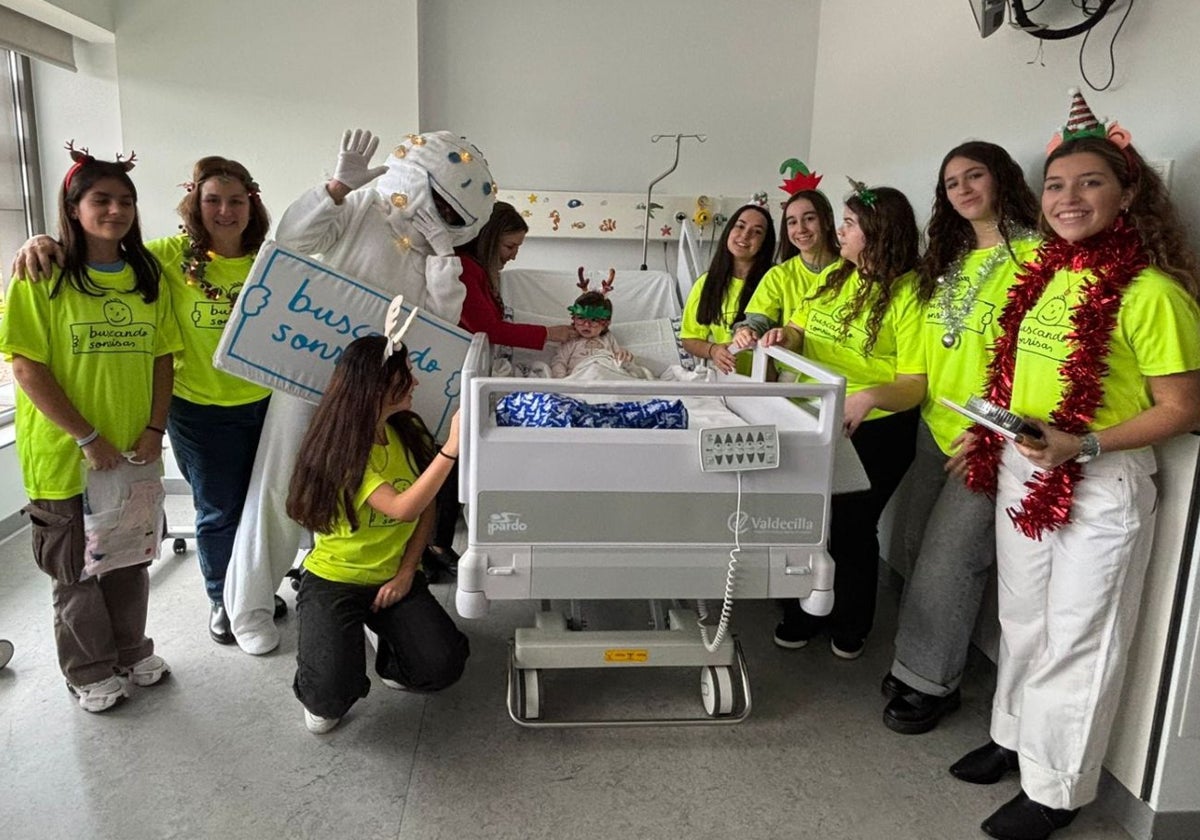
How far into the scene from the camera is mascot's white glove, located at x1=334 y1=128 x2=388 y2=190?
7.78 feet

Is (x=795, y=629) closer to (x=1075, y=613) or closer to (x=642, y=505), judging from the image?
(x=1075, y=613)

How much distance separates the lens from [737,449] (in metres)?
1.84

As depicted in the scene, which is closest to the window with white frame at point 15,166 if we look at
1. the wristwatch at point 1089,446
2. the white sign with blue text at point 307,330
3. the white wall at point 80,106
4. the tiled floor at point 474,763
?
the white wall at point 80,106

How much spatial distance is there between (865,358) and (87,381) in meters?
2.06

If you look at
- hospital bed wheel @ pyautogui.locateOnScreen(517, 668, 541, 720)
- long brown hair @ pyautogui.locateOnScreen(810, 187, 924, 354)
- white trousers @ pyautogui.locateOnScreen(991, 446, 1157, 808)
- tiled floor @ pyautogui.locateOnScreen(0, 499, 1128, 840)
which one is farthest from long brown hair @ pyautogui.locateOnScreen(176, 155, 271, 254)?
white trousers @ pyautogui.locateOnScreen(991, 446, 1157, 808)

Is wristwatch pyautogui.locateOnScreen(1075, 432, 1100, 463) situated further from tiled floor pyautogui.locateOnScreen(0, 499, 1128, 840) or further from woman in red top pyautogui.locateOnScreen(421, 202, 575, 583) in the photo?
woman in red top pyautogui.locateOnScreen(421, 202, 575, 583)

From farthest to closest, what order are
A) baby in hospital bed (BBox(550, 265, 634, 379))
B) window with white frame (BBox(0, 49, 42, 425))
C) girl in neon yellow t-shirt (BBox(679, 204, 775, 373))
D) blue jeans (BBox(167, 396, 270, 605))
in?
window with white frame (BBox(0, 49, 42, 425))
baby in hospital bed (BBox(550, 265, 634, 379))
girl in neon yellow t-shirt (BBox(679, 204, 775, 373))
blue jeans (BBox(167, 396, 270, 605))

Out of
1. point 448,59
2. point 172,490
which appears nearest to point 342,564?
point 172,490

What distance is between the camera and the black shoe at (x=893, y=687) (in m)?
2.43

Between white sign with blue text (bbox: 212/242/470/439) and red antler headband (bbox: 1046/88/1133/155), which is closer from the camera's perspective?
red antler headband (bbox: 1046/88/1133/155)

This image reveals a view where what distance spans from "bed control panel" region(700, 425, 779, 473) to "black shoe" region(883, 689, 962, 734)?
0.98 meters

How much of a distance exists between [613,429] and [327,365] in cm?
92

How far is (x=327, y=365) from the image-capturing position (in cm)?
237

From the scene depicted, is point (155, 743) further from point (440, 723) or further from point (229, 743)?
point (440, 723)
